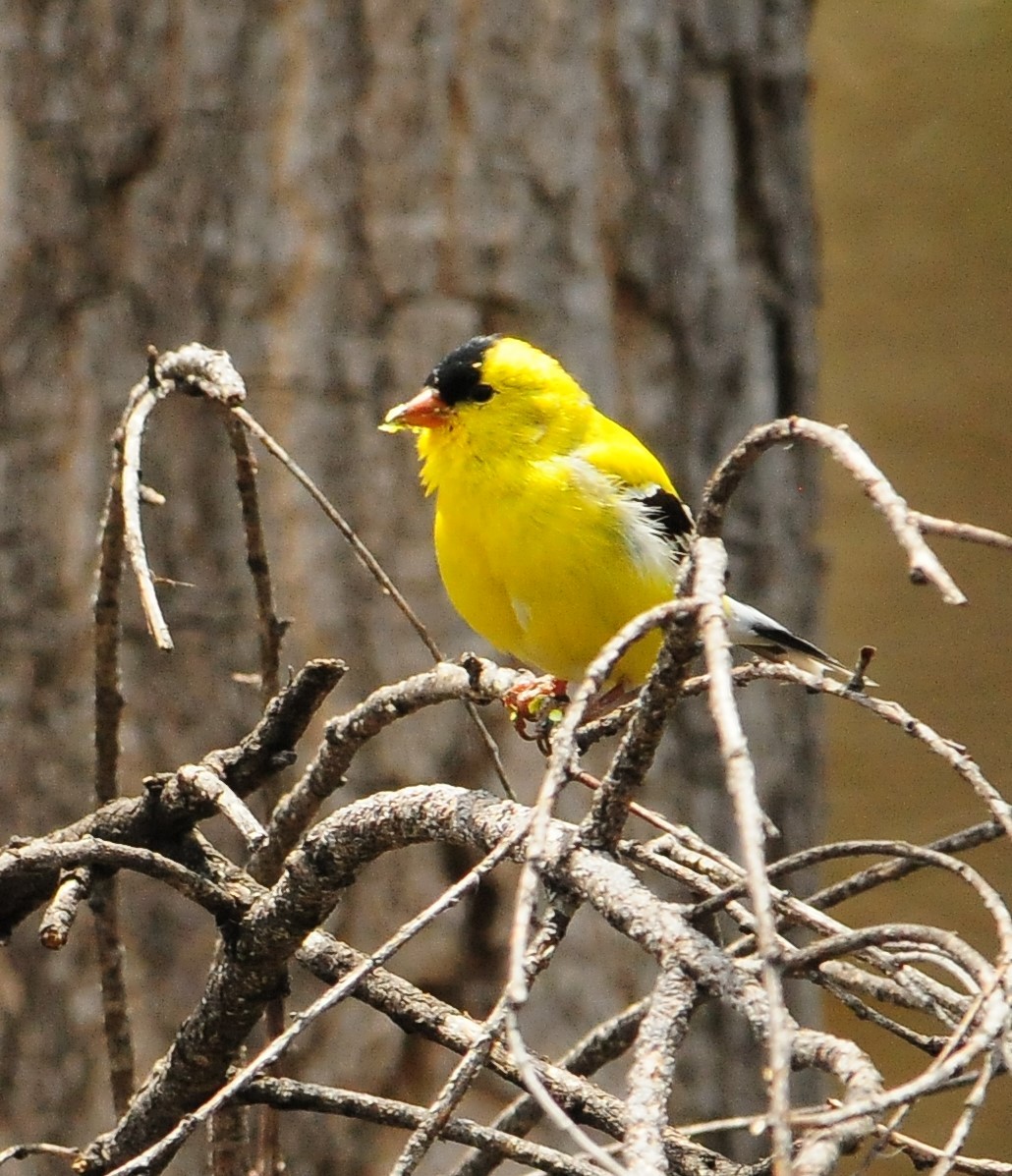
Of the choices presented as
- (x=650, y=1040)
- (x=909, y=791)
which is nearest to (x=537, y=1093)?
(x=650, y=1040)

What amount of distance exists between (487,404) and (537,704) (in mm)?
457

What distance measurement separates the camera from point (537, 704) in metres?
1.50

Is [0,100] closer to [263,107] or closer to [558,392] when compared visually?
[263,107]

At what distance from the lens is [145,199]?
221 centimetres

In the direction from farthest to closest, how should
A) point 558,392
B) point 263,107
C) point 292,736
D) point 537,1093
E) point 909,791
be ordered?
point 909,791
point 263,107
point 558,392
point 292,736
point 537,1093

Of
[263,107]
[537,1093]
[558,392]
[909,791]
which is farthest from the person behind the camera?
[909,791]

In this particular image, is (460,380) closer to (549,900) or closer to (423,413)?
(423,413)

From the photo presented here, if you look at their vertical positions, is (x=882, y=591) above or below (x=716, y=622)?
below

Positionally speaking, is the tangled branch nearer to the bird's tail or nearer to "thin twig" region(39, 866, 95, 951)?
"thin twig" region(39, 866, 95, 951)

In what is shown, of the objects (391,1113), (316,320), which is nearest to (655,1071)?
(391,1113)

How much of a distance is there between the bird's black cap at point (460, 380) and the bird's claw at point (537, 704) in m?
0.34

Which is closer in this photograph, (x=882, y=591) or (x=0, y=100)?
(x=0, y=100)

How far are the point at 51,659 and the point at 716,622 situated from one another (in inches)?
72.5

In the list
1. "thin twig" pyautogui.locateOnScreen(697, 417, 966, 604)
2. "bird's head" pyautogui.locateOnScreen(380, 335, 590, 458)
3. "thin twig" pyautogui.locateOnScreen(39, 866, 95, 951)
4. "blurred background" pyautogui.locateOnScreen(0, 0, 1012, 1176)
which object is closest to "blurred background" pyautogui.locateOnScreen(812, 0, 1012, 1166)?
"blurred background" pyautogui.locateOnScreen(0, 0, 1012, 1176)
